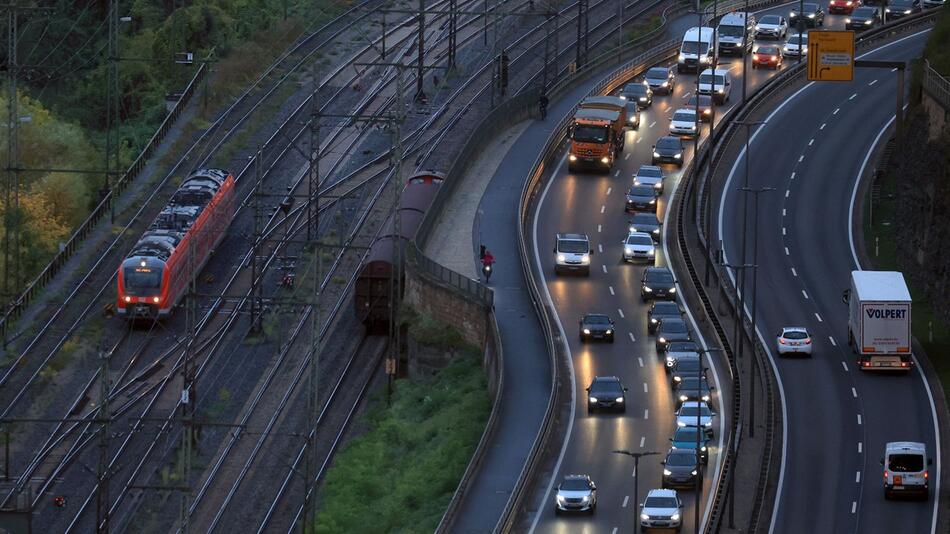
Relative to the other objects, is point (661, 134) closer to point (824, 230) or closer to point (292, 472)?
point (824, 230)

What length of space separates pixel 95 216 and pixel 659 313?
1228 inches

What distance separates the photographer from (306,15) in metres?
132

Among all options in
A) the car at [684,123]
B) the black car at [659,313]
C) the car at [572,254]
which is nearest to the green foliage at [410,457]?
the car at [572,254]

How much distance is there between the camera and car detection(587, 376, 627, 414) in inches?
2916

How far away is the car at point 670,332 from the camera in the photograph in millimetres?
79688

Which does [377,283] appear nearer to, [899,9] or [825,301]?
[825,301]

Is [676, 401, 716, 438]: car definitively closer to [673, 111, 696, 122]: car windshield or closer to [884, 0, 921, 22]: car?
[673, 111, 696, 122]: car windshield

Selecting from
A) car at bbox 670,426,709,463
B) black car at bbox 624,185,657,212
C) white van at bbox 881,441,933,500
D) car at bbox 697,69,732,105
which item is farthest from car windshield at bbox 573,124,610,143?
white van at bbox 881,441,933,500

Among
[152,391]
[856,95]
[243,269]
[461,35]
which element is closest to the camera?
[152,391]

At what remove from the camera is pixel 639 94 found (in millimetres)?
113938

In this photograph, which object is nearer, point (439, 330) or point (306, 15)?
point (439, 330)

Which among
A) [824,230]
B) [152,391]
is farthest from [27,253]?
[824,230]

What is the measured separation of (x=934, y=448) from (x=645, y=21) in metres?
66.3

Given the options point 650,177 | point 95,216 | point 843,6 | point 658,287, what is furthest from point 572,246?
point 843,6
